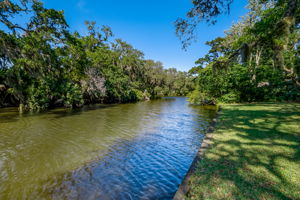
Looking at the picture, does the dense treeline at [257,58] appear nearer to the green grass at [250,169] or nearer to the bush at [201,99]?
the bush at [201,99]

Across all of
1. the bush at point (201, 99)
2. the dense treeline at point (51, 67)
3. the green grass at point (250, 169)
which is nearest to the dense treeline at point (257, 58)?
the bush at point (201, 99)

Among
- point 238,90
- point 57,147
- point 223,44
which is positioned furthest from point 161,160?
point 223,44

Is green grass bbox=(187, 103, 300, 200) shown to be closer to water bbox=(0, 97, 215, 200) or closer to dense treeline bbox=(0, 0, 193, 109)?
water bbox=(0, 97, 215, 200)

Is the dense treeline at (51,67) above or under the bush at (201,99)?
above

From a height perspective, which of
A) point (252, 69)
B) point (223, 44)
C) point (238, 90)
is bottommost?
point (238, 90)

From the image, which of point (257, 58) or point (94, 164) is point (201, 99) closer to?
point (257, 58)

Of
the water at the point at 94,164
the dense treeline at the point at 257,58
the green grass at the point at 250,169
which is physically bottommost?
the water at the point at 94,164

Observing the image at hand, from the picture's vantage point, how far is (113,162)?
4.50 meters

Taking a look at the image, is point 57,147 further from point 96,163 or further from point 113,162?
point 113,162

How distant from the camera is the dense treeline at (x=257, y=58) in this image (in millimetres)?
4176

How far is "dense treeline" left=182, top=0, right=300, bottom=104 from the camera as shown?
4176 mm

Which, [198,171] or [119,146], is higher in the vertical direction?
[198,171]

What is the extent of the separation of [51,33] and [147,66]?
3738cm

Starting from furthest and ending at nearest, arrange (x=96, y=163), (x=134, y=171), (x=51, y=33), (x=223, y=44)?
(x=223, y=44) → (x=51, y=33) → (x=96, y=163) → (x=134, y=171)
